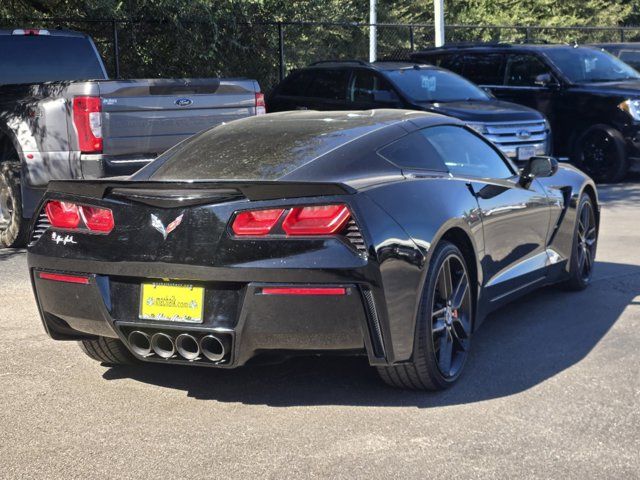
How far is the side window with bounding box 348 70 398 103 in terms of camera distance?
1415 centimetres

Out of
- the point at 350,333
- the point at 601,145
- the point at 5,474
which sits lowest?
the point at 601,145

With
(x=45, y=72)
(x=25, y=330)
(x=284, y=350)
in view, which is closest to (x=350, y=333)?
(x=284, y=350)

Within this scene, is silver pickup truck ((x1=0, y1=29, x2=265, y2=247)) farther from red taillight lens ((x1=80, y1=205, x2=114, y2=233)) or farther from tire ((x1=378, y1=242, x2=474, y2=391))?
tire ((x1=378, y1=242, x2=474, y2=391))

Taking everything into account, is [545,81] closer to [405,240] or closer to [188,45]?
[188,45]

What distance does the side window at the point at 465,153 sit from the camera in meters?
6.15

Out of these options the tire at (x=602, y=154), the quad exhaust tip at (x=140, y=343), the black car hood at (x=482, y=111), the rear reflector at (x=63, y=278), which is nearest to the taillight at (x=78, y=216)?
the rear reflector at (x=63, y=278)

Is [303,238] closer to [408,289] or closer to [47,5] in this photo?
[408,289]

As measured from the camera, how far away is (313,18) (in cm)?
2048

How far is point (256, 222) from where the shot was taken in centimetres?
473

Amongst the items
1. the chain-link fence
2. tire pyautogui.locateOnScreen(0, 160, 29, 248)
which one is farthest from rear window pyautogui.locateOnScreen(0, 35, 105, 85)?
the chain-link fence

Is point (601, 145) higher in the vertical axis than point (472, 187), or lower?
lower

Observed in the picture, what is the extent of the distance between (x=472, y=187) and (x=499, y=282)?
0.62m

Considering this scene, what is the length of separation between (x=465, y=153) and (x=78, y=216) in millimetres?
2484

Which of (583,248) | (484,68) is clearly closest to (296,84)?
(484,68)
